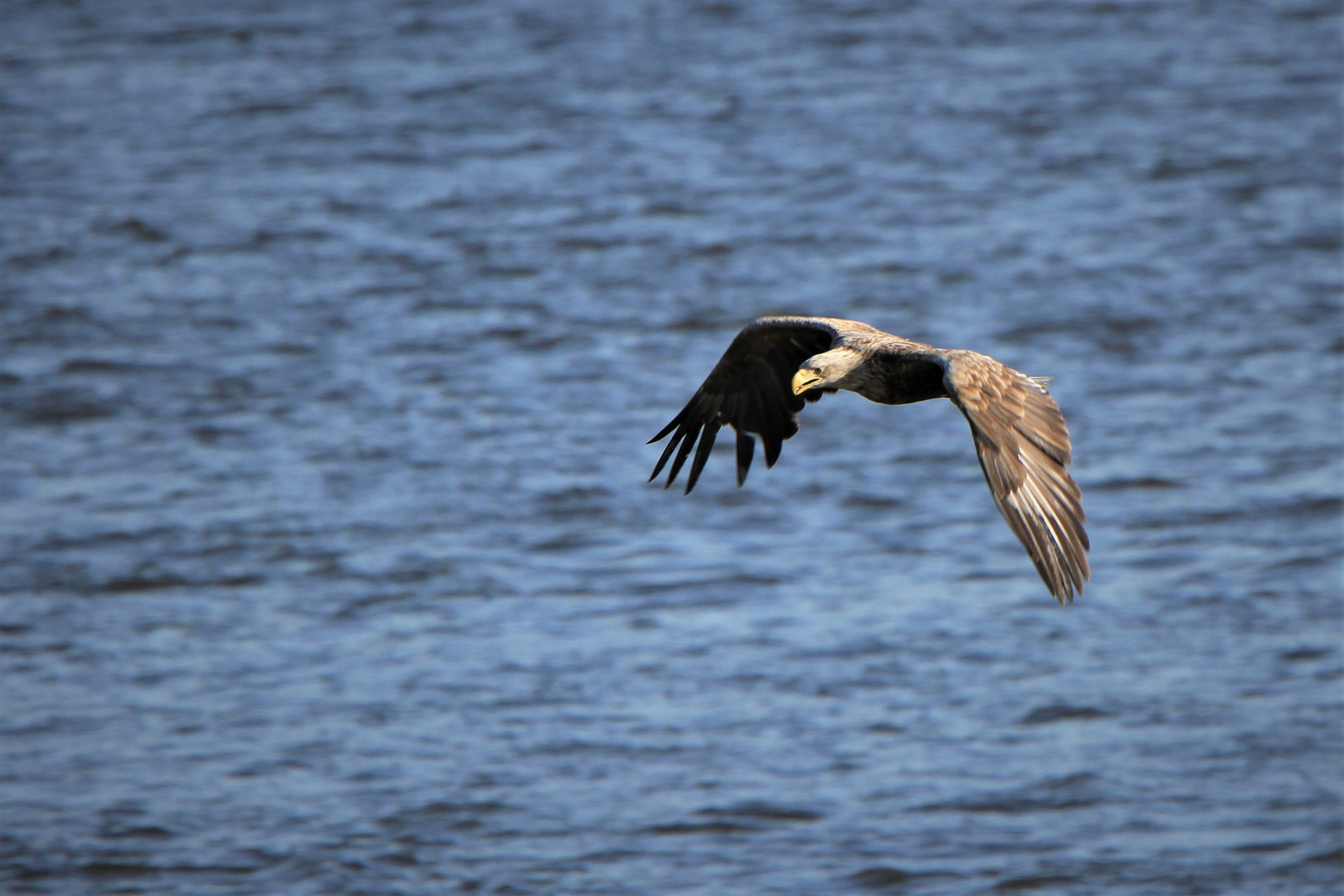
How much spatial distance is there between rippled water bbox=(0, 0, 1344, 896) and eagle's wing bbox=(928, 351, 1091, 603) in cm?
341

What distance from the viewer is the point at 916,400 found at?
6.73m

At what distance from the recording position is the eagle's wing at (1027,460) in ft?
18.5

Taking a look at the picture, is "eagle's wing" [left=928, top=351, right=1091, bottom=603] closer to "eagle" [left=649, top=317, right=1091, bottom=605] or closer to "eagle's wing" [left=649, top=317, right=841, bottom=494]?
"eagle" [left=649, top=317, right=1091, bottom=605]

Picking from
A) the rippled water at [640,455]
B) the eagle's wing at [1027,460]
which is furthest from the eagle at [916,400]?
the rippled water at [640,455]

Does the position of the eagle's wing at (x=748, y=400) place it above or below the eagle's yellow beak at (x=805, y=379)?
below

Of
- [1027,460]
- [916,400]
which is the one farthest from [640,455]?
[1027,460]

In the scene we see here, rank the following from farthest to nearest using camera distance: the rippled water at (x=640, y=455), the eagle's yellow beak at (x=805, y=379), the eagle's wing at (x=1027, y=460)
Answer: the rippled water at (x=640, y=455) → the eagle's yellow beak at (x=805, y=379) → the eagle's wing at (x=1027, y=460)

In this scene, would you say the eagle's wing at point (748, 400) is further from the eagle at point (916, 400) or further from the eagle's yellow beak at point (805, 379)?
the eagle's yellow beak at point (805, 379)

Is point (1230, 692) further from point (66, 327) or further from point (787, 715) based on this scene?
point (66, 327)

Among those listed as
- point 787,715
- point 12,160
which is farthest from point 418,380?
point 12,160

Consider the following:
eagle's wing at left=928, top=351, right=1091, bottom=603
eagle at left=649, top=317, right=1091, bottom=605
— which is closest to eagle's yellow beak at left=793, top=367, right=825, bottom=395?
eagle at left=649, top=317, right=1091, bottom=605

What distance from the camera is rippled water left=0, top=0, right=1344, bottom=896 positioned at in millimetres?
9266

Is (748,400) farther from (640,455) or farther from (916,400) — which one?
(640,455)

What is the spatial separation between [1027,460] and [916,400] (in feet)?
2.97
